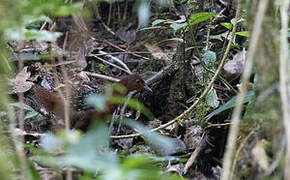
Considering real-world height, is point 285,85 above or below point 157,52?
above

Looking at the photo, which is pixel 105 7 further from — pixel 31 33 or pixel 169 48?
pixel 31 33

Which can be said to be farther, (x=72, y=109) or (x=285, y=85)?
(x=72, y=109)

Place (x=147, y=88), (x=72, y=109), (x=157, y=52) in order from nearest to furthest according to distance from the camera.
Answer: (x=72, y=109)
(x=147, y=88)
(x=157, y=52)

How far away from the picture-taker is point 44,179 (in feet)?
4.94

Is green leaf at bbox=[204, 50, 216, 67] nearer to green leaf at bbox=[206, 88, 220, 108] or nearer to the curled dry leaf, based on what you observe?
green leaf at bbox=[206, 88, 220, 108]

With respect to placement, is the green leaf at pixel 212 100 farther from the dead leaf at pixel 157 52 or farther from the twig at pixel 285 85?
the twig at pixel 285 85

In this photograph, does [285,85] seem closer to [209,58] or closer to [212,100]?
[212,100]

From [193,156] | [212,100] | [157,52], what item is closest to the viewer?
[193,156]

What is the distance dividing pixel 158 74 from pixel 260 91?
1922 mm

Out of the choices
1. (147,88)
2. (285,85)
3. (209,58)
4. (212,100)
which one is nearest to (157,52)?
(147,88)

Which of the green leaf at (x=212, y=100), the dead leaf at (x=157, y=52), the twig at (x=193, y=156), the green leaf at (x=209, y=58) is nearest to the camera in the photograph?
the twig at (x=193, y=156)

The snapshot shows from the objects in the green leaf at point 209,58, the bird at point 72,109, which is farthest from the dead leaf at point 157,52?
the green leaf at point 209,58

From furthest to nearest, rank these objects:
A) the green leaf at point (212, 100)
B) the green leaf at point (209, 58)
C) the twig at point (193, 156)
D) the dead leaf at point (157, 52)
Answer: the dead leaf at point (157, 52)
the green leaf at point (209, 58)
the green leaf at point (212, 100)
the twig at point (193, 156)

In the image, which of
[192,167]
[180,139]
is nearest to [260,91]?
[192,167]
